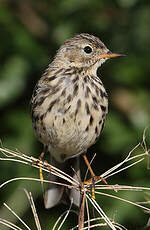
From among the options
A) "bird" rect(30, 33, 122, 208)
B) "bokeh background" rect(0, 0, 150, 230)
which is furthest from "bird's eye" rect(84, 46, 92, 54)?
"bokeh background" rect(0, 0, 150, 230)

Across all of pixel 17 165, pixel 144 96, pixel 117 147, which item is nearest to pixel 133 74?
pixel 144 96

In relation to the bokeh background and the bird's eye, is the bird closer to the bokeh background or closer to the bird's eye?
the bird's eye

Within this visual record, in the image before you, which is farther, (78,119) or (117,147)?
(117,147)

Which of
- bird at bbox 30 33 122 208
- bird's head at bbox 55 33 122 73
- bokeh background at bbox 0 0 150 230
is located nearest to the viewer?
bird at bbox 30 33 122 208

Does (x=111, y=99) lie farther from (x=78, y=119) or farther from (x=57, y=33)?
(x=78, y=119)

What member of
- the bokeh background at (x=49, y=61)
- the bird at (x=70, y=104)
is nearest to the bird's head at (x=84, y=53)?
the bird at (x=70, y=104)

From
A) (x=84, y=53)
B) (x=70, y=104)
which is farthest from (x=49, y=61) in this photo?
(x=70, y=104)

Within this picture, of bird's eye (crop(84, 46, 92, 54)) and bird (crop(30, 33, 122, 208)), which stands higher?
bird's eye (crop(84, 46, 92, 54))
